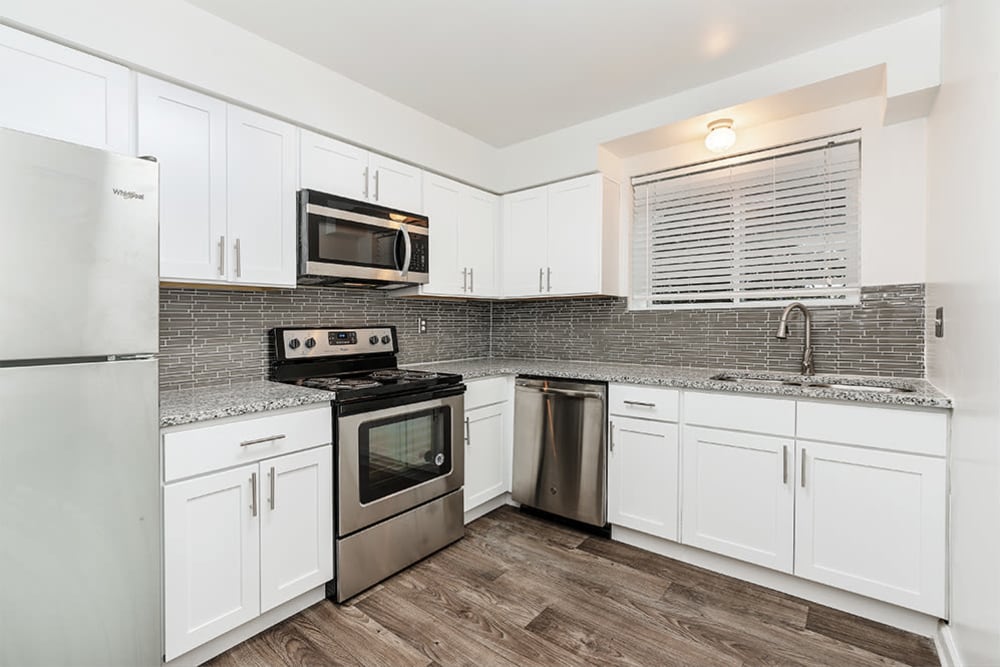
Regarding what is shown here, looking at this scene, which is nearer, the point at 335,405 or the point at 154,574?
the point at 154,574

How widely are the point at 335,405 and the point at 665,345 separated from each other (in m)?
2.07

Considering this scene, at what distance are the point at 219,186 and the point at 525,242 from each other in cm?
192

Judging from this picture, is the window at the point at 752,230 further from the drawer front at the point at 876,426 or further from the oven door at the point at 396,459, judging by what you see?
the oven door at the point at 396,459

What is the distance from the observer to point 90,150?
127 centimetres

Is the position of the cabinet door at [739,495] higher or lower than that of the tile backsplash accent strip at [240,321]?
lower

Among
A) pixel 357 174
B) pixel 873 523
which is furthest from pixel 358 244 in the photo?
pixel 873 523

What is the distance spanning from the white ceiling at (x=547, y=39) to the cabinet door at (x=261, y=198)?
412 millimetres

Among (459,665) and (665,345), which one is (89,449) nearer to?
(459,665)

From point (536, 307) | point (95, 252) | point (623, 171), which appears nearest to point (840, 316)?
point (623, 171)

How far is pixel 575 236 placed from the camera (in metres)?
3.11

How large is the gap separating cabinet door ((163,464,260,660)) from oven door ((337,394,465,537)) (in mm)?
377

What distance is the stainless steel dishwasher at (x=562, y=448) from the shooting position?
106 inches

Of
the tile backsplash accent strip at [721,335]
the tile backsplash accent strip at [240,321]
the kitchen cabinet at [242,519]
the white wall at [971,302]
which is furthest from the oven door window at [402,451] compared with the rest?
the white wall at [971,302]

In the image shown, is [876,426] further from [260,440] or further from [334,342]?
[334,342]
